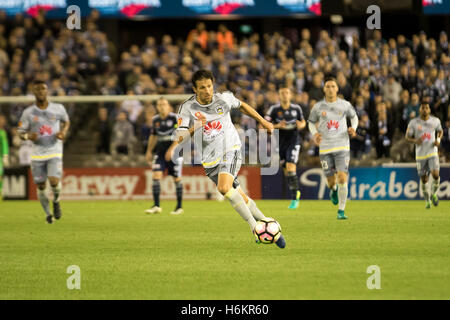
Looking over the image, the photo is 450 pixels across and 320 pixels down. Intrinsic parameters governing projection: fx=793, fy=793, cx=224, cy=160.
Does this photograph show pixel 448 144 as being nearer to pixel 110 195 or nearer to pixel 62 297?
pixel 110 195

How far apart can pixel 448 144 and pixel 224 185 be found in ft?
37.5

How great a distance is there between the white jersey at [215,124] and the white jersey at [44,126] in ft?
14.8

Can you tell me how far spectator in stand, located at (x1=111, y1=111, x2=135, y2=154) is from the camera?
2116 cm

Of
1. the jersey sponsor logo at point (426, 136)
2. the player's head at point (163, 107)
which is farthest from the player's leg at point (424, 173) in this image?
the player's head at point (163, 107)

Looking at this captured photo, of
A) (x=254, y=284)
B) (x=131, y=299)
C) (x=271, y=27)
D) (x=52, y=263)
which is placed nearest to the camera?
(x=131, y=299)

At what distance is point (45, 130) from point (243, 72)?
9121 millimetres

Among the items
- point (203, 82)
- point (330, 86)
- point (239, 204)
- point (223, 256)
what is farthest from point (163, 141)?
point (223, 256)

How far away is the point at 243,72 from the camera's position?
21641 mm

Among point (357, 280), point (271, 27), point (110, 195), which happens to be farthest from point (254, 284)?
point (271, 27)

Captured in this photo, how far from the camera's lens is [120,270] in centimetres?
814

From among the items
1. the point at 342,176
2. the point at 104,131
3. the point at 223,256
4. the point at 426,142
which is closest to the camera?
the point at 223,256

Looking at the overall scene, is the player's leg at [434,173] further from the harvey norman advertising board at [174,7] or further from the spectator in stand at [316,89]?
the harvey norman advertising board at [174,7]

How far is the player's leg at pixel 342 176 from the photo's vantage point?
13297 mm

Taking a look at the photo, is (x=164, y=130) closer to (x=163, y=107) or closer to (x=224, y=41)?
(x=163, y=107)
